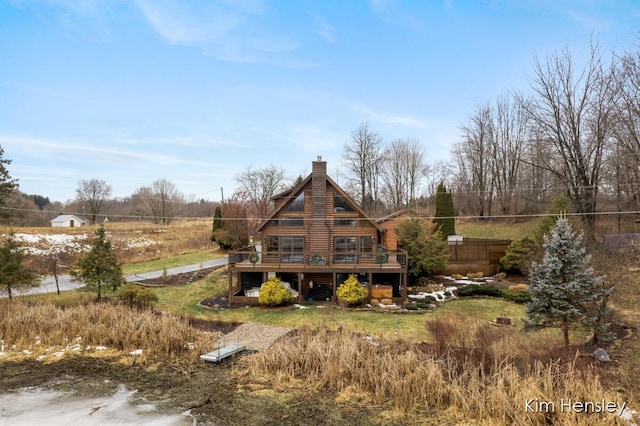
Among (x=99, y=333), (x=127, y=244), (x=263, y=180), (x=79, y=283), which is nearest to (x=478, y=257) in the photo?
(x=99, y=333)

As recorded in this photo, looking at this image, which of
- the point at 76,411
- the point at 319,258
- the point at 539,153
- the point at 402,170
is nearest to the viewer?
the point at 76,411

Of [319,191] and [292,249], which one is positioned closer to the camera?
[319,191]

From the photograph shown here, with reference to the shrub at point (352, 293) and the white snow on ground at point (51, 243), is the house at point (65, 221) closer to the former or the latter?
the white snow on ground at point (51, 243)

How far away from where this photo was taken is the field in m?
6.98

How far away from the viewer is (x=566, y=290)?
9156 mm

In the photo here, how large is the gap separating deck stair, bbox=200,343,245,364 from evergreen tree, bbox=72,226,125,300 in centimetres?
775

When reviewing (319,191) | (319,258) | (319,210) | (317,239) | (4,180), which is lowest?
(319,258)

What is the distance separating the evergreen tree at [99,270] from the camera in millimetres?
15109

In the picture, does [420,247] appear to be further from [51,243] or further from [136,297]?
[51,243]

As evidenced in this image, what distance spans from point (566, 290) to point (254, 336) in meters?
9.57

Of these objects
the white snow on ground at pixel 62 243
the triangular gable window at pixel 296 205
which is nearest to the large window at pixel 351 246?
the triangular gable window at pixel 296 205

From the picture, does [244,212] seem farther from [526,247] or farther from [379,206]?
[526,247]

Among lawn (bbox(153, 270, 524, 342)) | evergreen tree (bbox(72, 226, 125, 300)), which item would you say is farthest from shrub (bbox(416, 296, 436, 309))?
evergreen tree (bbox(72, 226, 125, 300))

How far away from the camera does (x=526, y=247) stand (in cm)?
2114
